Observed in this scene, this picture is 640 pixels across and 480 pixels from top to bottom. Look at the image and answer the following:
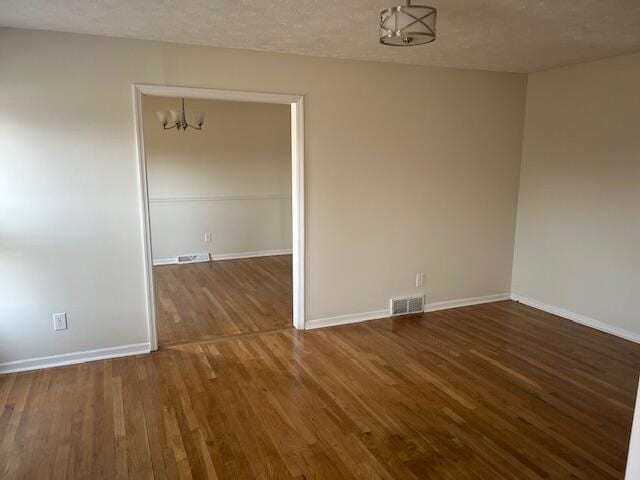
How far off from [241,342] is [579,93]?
384cm

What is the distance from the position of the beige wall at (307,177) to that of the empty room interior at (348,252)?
2 centimetres

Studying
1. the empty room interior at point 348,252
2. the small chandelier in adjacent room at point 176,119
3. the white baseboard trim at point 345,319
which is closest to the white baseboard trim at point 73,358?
the empty room interior at point 348,252

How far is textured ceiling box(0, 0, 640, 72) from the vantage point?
2.52 meters

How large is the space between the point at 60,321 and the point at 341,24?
2.91 metres

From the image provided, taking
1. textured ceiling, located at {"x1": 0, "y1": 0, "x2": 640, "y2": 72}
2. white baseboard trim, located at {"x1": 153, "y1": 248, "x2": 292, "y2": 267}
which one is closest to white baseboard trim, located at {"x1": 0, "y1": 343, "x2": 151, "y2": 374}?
textured ceiling, located at {"x1": 0, "y1": 0, "x2": 640, "y2": 72}

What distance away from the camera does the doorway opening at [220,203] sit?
5.48 m

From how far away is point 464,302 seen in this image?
482 centimetres

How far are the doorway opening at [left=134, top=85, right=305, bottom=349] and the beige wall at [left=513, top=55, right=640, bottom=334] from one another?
8.80ft

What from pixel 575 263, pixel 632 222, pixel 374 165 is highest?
pixel 374 165

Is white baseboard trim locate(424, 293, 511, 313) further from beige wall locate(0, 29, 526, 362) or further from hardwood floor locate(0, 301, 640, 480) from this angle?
hardwood floor locate(0, 301, 640, 480)

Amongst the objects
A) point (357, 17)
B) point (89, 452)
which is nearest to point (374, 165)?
point (357, 17)

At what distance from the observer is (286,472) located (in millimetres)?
2223

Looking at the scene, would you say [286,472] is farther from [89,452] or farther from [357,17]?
[357,17]

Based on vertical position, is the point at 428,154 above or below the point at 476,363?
above
